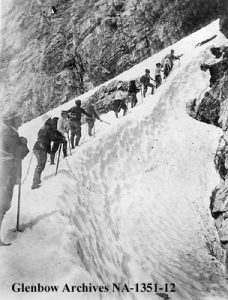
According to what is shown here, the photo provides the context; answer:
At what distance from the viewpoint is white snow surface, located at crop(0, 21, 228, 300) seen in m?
7.85

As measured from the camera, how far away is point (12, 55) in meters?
39.0

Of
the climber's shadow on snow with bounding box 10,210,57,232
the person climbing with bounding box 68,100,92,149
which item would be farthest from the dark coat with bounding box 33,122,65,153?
the person climbing with bounding box 68,100,92,149

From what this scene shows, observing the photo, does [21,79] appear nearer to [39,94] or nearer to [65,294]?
[39,94]

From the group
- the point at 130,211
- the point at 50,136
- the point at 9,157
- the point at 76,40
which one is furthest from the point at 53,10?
the point at 9,157

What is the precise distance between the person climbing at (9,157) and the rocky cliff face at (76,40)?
974 inches

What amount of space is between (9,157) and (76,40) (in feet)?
98.0

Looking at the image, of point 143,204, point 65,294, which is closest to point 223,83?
point 143,204

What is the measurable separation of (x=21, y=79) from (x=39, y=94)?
2.41 metres

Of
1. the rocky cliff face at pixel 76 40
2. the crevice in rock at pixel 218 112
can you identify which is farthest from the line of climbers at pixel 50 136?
the rocky cliff face at pixel 76 40

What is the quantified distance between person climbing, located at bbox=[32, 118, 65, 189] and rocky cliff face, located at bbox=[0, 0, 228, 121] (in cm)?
2214

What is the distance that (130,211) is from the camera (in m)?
12.6

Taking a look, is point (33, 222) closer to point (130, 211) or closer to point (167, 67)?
point (130, 211)

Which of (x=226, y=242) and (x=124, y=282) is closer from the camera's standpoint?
(x=124, y=282)

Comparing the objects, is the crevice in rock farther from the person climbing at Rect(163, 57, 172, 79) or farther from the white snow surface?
the person climbing at Rect(163, 57, 172, 79)
